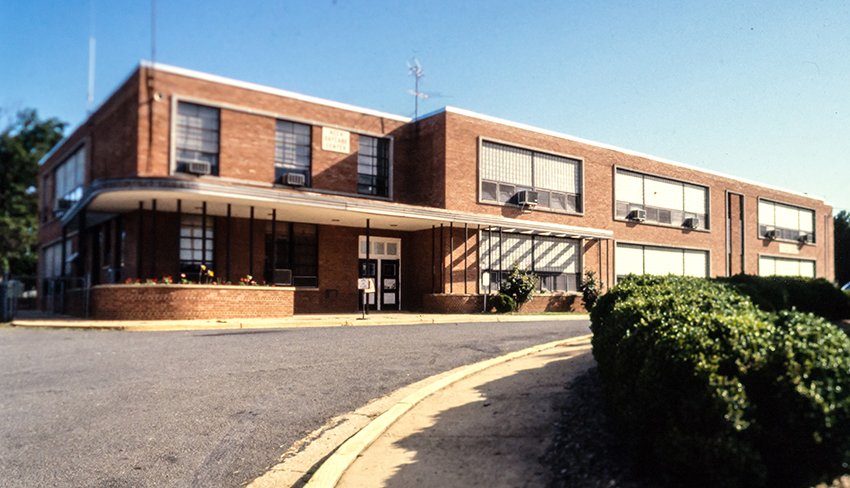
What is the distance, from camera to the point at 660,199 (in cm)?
3503

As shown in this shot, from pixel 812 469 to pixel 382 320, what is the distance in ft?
51.5

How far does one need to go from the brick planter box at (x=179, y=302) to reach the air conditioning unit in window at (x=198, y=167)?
349 centimetres

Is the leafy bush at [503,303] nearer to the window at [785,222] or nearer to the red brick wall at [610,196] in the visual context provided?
the red brick wall at [610,196]

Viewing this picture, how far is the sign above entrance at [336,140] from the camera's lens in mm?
24469

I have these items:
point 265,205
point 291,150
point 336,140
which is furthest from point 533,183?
point 265,205

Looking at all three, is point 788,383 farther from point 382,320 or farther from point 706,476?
point 382,320

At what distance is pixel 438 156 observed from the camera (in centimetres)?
2594

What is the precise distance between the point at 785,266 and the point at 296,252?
34610 mm

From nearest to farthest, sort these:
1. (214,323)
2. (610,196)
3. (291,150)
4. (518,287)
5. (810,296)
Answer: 1. (810,296)
2. (214,323)
3. (291,150)
4. (518,287)
5. (610,196)

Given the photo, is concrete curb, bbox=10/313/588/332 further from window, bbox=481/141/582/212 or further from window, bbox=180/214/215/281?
window, bbox=481/141/582/212

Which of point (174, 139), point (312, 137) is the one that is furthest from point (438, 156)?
point (174, 139)

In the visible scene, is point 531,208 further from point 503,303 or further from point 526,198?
point 503,303

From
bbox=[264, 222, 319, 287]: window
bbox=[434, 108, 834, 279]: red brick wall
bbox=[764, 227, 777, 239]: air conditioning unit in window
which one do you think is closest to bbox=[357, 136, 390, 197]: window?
bbox=[434, 108, 834, 279]: red brick wall

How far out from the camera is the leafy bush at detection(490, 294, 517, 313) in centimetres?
2441
